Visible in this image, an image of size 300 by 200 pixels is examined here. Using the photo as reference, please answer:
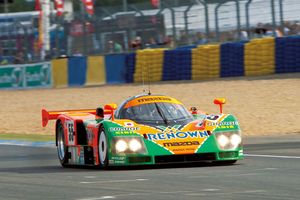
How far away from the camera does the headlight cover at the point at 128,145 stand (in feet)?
39.0

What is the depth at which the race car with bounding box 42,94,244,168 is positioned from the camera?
1187cm

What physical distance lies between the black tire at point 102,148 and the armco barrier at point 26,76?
2436 centimetres

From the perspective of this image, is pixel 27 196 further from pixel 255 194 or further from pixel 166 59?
pixel 166 59

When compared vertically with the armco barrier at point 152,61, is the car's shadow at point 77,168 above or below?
below

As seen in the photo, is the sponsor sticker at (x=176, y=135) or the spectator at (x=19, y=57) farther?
the spectator at (x=19, y=57)

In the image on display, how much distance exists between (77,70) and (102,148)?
75.6 feet

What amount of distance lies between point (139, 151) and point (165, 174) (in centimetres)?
81

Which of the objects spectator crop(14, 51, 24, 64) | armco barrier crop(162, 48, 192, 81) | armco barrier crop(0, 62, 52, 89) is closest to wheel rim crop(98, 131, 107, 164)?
armco barrier crop(162, 48, 192, 81)

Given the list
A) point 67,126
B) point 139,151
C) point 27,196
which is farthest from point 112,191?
point 67,126

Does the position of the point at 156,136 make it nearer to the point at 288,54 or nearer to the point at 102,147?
the point at 102,147

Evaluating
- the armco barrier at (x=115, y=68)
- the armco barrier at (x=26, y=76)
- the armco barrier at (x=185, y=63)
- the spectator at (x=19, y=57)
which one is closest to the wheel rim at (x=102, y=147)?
the armco barrier at (x=185, y=63)

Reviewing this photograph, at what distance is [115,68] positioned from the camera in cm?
3344

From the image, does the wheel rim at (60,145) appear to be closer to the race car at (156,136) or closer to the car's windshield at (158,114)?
the race car at (156,136)

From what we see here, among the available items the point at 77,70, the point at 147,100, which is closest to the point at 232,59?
the point at 77,70
